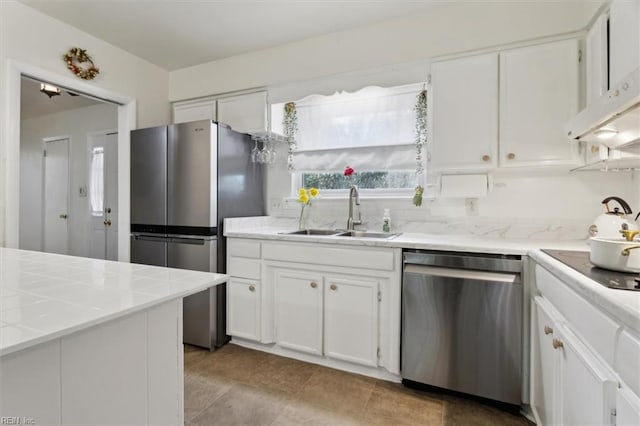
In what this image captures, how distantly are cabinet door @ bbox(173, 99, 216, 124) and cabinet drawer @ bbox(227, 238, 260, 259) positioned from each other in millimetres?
1411

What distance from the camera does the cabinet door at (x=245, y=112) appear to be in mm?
2848

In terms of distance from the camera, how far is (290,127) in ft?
9.36

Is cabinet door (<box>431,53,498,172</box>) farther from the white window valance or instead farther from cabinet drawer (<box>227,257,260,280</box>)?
cabinet drawer (<box>227,257,260,280</box>)

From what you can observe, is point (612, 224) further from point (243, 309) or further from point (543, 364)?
point (243, 309)

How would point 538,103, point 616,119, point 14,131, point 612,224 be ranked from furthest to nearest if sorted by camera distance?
1. point 14,131
2. point 538,103
3. point 612,224
4. point 616,119

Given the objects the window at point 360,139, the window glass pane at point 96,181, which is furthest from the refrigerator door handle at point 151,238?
the window glass pane at point 96,181

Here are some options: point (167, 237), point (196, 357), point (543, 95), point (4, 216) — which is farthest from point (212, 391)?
point (543, 95)

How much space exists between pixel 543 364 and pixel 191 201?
241 centimetres

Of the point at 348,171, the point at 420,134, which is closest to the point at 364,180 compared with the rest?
the point at 348,171

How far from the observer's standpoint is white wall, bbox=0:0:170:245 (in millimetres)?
2096

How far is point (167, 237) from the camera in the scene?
8.35 ft

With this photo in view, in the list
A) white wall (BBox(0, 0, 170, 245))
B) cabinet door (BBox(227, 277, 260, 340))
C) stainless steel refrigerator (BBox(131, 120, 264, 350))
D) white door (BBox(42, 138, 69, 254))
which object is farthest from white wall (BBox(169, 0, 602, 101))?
white door (BBox(42, 138, 69, 254))

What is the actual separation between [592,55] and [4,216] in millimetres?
3844

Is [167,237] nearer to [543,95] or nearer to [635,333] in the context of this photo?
[635,333]
